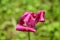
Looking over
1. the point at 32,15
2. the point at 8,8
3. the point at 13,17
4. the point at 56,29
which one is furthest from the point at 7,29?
the point at 32,15

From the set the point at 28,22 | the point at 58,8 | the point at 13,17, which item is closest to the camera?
the point at 28,22

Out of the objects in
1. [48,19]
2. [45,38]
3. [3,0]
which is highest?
[3,0]

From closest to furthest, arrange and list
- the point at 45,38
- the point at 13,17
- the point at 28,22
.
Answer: the point at 28,22 → the point at 45,38 → the point at 13,17

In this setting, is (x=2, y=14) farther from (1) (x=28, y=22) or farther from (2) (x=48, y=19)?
(1) (x=28, y=22)

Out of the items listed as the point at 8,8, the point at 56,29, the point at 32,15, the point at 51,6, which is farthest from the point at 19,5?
the point at 32,15

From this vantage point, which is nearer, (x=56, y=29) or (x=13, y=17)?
(x=56, y=29)

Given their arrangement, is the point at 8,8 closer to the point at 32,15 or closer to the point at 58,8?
the point at 58,8

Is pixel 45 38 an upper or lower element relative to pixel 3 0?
lower
